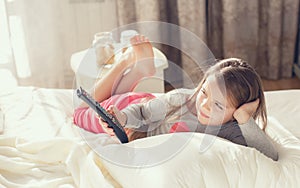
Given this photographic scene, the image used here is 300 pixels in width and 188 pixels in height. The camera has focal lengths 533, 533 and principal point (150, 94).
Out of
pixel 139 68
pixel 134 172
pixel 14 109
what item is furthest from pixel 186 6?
pixel 134 172

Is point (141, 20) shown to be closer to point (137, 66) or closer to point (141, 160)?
point (137, 66)

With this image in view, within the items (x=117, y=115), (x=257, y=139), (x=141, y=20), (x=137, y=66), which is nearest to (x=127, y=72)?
(x=137, y=66)

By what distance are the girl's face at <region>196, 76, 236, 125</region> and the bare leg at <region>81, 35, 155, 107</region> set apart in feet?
1.51

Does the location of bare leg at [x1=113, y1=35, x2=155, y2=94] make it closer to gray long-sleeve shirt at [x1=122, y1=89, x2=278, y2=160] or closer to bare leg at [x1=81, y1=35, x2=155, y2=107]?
bare leg at [x1=81, y1=35, x2=155, y2=107]

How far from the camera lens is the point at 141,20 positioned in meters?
3.20

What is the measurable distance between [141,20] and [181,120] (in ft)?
5.47

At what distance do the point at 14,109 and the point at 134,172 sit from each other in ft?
2.65

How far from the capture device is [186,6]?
319 cm

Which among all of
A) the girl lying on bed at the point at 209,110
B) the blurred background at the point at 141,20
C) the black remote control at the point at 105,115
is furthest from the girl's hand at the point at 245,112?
the blurred background at the point at 141,20

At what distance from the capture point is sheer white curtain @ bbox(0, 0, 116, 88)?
10.3 feet

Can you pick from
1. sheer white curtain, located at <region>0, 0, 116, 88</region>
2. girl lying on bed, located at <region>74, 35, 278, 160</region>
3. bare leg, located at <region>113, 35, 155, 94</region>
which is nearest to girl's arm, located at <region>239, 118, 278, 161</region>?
girl lying on bed, located at <region>74, 35, 278, 160</region>

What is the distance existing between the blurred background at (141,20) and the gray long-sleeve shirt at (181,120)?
137 cm

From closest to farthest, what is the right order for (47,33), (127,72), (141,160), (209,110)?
1. (141,160)
2. (209,110)
3. (127,72)
4. (47,33)

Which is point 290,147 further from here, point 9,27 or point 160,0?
point 9,27
